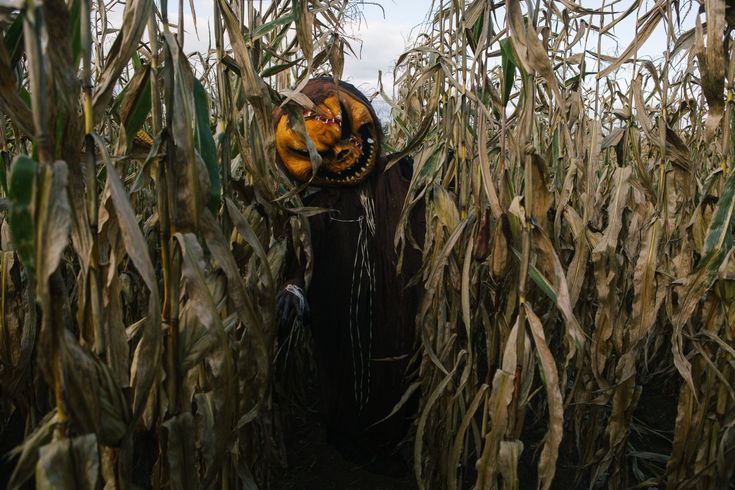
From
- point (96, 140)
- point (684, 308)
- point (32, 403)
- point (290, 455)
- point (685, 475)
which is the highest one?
point (96, 140)

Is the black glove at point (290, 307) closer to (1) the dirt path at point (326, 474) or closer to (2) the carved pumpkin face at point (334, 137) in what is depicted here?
(2) the carved pumpkin face at point (334, 137)

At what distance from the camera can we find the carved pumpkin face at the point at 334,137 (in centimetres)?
154

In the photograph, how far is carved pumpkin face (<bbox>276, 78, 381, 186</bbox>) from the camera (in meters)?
1.54

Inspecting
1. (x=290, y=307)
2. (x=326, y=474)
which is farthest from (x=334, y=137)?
(x=326, y=474)

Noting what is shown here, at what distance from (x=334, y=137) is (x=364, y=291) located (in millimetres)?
520

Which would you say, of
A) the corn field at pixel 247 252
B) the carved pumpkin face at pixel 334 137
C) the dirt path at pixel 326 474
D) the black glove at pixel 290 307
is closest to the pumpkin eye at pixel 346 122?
the carved pumpkin face at pixel 334 137

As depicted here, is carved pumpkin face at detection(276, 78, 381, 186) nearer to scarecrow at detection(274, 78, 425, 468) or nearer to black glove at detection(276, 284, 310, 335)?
scarecrow at detection(274, 78, 425, 468)

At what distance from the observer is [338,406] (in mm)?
1904

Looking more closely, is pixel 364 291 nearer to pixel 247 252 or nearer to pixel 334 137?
pixel 334 137

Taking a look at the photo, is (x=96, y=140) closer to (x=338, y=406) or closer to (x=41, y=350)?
(x=41, y=350)

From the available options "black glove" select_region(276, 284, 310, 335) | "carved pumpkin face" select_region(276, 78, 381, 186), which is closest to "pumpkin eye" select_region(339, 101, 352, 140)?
"carved pumpkin face" select_region(276, 78, 381, 186)

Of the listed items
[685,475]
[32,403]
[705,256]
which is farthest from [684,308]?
[32,403]

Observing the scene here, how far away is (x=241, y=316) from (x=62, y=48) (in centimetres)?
42

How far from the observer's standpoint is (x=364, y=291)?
1789mm
